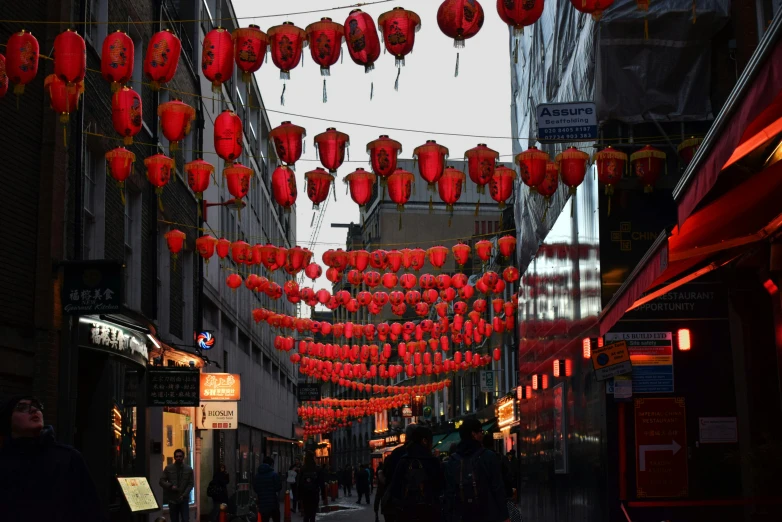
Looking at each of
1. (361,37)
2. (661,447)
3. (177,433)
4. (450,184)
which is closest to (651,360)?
(661,447)

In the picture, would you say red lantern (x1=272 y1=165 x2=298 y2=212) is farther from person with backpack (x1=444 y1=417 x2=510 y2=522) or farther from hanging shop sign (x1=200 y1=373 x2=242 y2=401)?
person with backpack (x1=444 y1=417 x2=510 y2=522)

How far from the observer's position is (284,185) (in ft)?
67.7

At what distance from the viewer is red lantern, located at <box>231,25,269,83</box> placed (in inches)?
606

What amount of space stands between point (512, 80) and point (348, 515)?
50.0 feet

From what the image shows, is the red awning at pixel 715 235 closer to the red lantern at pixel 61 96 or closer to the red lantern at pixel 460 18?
the red lantern at pixel 460 18

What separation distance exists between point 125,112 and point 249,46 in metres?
2.55

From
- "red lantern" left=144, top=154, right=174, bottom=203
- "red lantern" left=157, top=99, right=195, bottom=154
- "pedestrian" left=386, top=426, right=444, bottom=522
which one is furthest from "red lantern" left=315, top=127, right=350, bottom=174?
"pedestrian" left=386, top=426, right=444, bottom=522

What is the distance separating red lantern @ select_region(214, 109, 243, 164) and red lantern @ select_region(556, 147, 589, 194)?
5.37 meters

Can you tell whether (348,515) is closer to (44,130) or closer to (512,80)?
(512,80)

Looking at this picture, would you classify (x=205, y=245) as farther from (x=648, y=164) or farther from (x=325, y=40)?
(x=648, y=164)

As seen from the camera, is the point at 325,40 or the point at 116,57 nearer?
the point at 116,57

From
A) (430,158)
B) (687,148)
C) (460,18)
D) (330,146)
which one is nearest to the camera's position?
(460,18)

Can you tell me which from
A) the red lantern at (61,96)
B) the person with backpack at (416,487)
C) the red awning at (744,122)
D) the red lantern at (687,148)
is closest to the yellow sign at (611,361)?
the red lantern at (687,148)

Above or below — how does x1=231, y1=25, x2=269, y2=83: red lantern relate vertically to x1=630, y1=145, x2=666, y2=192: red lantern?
above
